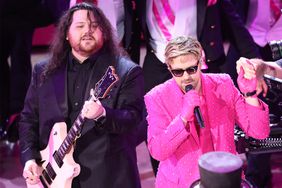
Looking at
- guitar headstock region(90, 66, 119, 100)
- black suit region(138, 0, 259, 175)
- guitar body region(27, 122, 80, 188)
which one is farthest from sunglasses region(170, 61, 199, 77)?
black suit region(138, 0, 259, 175)

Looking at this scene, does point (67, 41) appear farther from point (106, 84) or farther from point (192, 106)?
point (192, 106)

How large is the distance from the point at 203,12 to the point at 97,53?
101 centimetres

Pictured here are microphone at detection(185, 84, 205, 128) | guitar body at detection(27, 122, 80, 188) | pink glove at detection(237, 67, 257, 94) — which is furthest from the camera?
guitar body at detection(27, 122, 80, 188)

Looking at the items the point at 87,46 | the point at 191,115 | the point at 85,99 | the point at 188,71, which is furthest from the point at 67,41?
the point at 191,115

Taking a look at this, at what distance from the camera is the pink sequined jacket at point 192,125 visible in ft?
9.22

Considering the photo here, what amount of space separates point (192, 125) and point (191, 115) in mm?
120

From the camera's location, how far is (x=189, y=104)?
266 centimetres

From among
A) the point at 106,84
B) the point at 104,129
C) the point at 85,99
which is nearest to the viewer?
the point at 106,84

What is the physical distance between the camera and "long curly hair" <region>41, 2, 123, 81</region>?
3.44 metres

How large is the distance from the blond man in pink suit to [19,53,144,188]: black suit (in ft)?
1.36

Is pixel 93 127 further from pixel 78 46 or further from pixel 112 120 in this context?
pixel 78 46

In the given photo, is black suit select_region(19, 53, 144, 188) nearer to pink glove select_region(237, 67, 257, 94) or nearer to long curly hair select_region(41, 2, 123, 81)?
long curly hair select_region(41, 2, 123, 81)

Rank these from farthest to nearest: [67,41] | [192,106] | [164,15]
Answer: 1. [164,15]
2. [67,41]
3. [192,106]

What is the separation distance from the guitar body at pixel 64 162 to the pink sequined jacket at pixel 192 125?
0.56m
